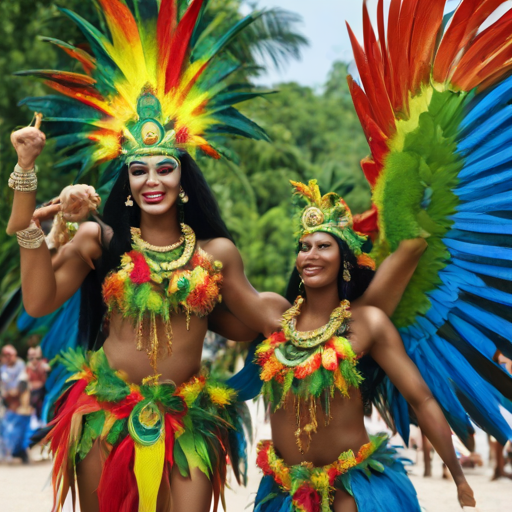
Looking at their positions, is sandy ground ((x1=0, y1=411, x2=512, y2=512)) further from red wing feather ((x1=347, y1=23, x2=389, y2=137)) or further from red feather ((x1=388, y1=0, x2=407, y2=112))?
red feather ((x1=388, y1=0, x2=407, y2=112))

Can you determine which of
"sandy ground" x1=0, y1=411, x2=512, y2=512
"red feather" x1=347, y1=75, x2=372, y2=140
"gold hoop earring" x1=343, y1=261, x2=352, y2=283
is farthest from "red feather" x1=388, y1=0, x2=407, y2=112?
"sandy ground" x1=0, y1=411, x2=512, y2=512

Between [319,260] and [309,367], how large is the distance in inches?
20.7

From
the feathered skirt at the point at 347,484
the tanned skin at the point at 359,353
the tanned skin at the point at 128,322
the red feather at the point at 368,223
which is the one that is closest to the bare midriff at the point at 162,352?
the tanned skin at the point at 128,322

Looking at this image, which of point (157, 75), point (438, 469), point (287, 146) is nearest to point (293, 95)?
point (287, 146)

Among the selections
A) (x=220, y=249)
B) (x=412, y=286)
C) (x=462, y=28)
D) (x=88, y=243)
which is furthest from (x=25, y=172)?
(x=462, y=28)

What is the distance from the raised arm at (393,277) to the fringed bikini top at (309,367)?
15 cm

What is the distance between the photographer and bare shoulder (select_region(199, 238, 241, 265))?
3.99 meters

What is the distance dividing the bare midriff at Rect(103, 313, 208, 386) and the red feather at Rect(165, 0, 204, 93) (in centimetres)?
126

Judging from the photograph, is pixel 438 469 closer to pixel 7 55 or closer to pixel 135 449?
pixel 135 449

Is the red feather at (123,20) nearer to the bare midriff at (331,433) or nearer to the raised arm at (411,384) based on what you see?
the raised arm at (411,384)

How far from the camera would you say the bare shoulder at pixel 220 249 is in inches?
157

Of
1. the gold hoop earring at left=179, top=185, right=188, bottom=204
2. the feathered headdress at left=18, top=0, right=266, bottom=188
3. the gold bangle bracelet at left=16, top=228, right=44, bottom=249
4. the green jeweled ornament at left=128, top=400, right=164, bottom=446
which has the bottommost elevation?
the green jeweled ornament at left=128, top=400, right=164, bottom=446

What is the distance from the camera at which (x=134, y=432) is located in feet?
12.2

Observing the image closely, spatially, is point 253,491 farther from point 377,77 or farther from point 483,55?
point 483,55
